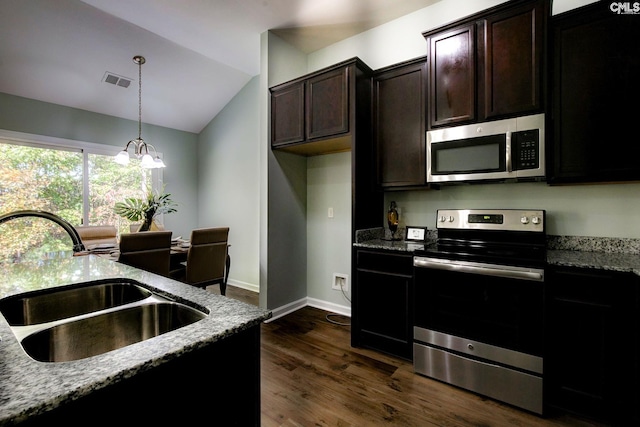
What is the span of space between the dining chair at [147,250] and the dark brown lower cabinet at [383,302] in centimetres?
188

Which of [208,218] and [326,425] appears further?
[208,218]

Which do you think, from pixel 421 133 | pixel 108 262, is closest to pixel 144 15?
pixel 108 262

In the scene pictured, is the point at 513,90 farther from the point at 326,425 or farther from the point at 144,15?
the point at 144,15

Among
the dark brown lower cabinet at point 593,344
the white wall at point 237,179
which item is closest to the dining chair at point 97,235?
the white wall at point 237,179

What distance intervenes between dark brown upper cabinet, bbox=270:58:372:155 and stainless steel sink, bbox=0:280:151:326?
78.7 inches

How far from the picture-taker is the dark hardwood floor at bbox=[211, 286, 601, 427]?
1.73 metres

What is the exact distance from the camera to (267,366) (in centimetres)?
230

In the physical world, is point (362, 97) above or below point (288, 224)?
above

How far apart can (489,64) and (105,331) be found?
261 cm

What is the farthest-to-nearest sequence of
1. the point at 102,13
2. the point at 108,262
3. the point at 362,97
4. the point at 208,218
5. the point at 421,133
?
1. the point at 208,218
2. the point at 102,13
3. the point at 362,97
4. the point at 421,133
5. the point at 108,262

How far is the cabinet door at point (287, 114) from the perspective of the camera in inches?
118

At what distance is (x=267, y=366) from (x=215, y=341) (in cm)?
174

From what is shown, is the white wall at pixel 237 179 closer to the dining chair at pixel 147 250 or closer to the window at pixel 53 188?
the window at pixel 53 188

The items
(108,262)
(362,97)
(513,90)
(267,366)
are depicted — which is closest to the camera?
(108,262)
